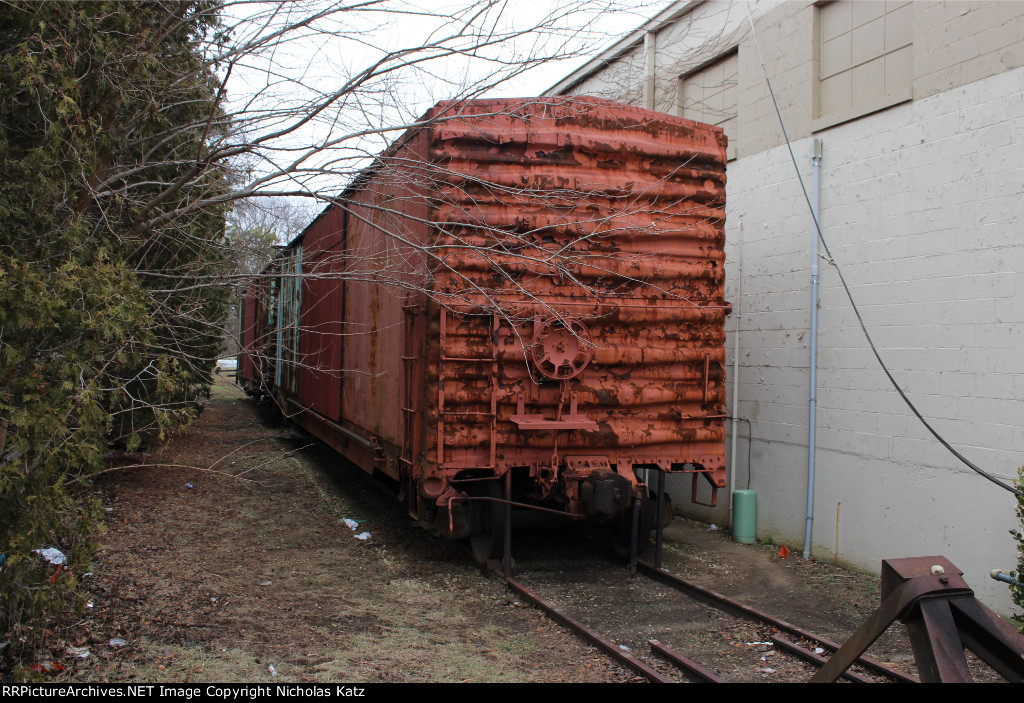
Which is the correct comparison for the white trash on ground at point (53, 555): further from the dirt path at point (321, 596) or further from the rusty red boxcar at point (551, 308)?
the rusty red boxcar at point (551, 308)

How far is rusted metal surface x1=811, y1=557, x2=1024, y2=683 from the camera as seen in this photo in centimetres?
219

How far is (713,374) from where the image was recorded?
261 inches

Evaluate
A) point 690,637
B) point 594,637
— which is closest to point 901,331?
point 690,637

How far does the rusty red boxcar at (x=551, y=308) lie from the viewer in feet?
19.2

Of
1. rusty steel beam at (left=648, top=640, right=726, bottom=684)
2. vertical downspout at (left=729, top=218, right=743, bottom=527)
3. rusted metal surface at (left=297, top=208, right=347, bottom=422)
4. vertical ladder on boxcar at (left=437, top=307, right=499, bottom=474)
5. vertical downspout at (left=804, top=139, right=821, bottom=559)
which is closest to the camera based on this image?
rusty steel beam at (left=648, top=640, right=726, bottom=684)

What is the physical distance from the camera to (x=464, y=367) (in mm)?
5914

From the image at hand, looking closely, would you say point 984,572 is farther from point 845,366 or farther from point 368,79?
point 368,79

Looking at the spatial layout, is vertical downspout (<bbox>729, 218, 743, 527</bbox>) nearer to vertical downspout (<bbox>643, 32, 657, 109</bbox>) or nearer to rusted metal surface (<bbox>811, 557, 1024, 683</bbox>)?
vertical downspout (<bbox>643, 32, 657, 109</bbox>)

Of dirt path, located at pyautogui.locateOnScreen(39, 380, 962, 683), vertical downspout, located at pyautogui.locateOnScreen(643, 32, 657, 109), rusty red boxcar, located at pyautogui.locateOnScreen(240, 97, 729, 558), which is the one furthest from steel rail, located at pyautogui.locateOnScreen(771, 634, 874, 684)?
vertical downspout, located at pyautogui.locateOnScreen(643, 32, 657, 109)

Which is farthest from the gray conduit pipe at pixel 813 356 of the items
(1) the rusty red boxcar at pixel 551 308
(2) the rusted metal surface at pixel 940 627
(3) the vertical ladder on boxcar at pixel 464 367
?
(2) the rusted metal surface at pixel 940 627

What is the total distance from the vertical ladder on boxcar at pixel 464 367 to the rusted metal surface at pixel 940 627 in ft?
12.3

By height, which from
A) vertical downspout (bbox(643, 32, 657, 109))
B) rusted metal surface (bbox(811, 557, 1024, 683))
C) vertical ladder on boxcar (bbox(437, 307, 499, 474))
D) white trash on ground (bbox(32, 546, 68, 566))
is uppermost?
vertical downspout (bbox(643, 32, 657, 109))

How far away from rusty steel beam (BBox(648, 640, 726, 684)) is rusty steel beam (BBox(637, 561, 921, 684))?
0.89 metres

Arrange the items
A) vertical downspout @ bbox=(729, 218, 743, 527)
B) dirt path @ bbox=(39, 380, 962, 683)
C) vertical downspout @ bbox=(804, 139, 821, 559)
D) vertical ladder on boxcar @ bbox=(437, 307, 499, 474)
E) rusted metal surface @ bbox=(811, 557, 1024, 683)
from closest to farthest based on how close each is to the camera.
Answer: rusted metal surface @ bbox=(811, 557, 1024, 683) → dirt path @ bbox=(39, 380, 962, 683) → vertical ladder on boxcar @ bbox=(437, 307, 499, 474) → vertical downspout @ bbox=(804, 139, 821, 559) → vertical downspout @ bbox=(729, 218, 743, 527)
